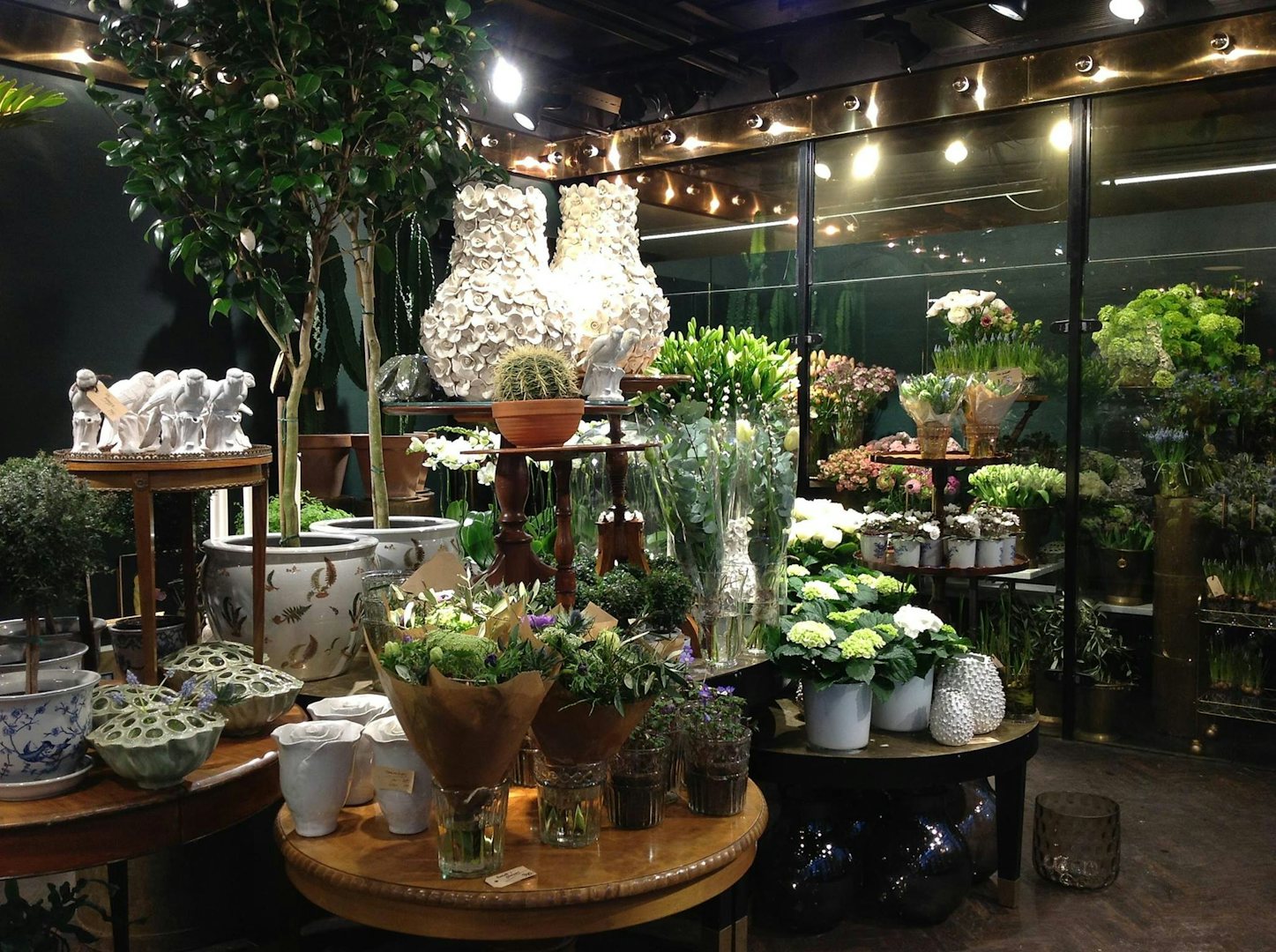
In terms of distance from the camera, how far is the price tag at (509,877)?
5.06 ft

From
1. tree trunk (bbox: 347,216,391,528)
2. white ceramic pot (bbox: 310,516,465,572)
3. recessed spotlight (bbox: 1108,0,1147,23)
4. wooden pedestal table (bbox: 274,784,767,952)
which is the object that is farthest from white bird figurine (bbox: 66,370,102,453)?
recessed spotlight (bbox: 1108,0,1147,23)

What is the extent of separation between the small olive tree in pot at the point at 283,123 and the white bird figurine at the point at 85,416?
43 centimetres

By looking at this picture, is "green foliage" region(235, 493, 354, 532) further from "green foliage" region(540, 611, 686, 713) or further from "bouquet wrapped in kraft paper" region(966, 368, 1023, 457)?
"bouquet wrapped in kraft paper" region(966, 368, 1023, 457)

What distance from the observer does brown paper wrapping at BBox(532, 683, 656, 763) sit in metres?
1.63

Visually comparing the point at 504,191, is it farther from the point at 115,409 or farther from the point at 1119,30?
the point at 1119,30

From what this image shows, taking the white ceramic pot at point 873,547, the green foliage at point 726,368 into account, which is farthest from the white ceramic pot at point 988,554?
the green foliage at point 726,368

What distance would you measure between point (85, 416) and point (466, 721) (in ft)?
3.86

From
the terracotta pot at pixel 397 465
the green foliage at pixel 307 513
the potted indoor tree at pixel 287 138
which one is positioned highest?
the potted indoor tree at pixel 287 138

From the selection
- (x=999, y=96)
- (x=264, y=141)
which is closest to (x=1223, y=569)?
(x=999, y=96)

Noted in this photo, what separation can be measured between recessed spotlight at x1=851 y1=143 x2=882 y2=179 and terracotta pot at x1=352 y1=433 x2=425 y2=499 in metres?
2.47

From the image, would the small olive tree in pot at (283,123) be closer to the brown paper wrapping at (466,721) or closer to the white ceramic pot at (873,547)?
the brown paper wrapping at (466,721)

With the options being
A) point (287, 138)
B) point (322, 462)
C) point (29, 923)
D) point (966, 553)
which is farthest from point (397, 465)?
point (29, 923)

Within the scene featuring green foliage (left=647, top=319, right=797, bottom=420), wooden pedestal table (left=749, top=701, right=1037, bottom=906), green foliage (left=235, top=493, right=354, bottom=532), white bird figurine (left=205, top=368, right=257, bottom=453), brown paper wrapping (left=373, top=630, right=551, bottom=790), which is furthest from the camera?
green foliage (left=647, top=319, right=797, bottom=420)

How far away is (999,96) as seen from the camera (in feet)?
15.3
